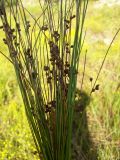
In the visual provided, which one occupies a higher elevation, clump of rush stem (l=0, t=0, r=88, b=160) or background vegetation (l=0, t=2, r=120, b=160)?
background vegetation (l=0, t=2, r=120, b=160)

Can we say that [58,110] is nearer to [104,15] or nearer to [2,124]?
[2,124]

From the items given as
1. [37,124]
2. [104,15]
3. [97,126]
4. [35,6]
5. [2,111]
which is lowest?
[37,124]

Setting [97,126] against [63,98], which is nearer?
[63,98]


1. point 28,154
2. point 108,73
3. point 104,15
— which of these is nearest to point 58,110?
point 28,154

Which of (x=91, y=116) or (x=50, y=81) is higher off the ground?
(x=91, y=116)

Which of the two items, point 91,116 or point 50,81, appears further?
point 91,116

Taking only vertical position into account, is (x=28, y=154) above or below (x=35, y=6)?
below

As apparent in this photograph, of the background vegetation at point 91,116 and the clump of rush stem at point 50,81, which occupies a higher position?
the background vegetation at point 91,116

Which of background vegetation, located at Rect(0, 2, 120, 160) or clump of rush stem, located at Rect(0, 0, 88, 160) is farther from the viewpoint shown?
background vegetation, located at Rect(0, 2, 120, 160)

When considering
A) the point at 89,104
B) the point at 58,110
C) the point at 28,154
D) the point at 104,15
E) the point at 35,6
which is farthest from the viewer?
the point at 35,6

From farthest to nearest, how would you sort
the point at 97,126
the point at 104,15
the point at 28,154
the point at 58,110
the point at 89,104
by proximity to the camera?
the point at 104,15, the point at 89,104, the point at 97,126, the point at 28,154, the point at 58,110

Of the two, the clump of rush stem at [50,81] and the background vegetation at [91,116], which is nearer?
the clump of rush stem at [50,81]
